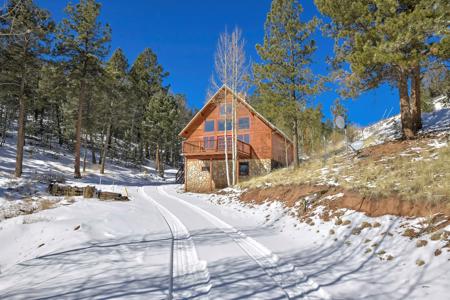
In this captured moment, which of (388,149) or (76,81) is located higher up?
(76,81)

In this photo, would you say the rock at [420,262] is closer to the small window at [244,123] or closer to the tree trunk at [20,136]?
the small window at [244,123]

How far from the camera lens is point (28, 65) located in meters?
20.9

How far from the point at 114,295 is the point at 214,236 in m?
4.10

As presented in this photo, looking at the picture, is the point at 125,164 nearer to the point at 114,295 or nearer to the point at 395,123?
the point at 395,123

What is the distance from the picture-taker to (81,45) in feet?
82.3

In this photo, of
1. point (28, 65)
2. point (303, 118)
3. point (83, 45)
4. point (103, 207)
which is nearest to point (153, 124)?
point (83, 45)

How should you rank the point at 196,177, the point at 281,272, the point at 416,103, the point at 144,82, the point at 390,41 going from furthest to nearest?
the point at 144,82 < the point at 196,177 < the point at 416,103 < the point at 390,41 < the point at 281,272

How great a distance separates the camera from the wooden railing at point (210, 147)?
989 inches

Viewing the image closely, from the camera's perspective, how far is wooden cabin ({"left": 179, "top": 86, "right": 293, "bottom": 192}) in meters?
25.8

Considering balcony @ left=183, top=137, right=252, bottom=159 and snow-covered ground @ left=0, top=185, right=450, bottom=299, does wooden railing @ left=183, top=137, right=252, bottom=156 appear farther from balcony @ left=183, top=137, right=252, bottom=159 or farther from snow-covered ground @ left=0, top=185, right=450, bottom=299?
snow-covered ground @ left=0, top=185, right=450, bottom=299

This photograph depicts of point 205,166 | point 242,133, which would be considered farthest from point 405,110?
point 205,166

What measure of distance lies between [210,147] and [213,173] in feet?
7.70

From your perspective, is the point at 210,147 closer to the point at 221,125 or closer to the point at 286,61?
the point at 221,125

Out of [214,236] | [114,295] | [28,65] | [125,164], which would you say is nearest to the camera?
[114,295]
